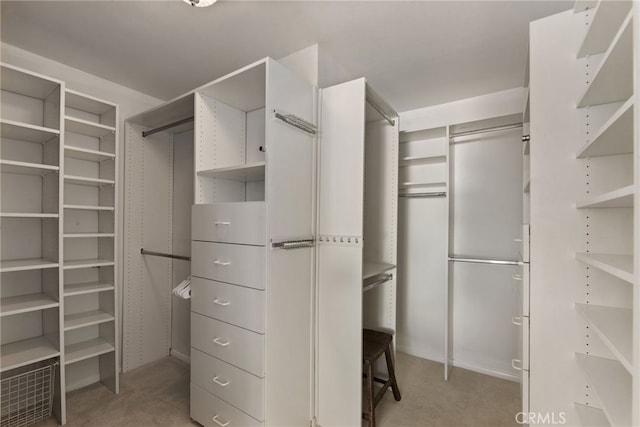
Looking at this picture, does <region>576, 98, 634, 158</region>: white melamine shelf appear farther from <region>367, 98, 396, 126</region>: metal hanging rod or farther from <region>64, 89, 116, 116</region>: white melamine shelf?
<region>64, 89, 116, 116</region>: white melamine shelf

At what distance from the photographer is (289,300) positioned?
1.69m

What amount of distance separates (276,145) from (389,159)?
39.3 inches

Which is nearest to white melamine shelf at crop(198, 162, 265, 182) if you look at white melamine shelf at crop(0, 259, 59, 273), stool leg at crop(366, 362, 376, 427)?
white melamine shelf at crop(0, 259, 59, 273)

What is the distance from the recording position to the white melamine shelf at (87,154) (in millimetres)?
2070

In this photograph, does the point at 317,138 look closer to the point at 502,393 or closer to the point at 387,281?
→ the point at 387,281

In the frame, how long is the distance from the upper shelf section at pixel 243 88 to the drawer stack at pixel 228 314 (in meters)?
0.72

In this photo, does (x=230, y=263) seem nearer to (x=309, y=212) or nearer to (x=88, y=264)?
(x=309, y=212)

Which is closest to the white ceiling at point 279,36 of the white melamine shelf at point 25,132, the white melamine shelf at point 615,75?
the white melamine shelf at point 25,132

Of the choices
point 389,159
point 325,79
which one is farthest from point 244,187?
point 389,159

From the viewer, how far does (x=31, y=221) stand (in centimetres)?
208

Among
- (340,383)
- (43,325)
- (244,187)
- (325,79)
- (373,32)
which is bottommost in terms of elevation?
(340,383)

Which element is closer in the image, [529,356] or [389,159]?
[529,356]

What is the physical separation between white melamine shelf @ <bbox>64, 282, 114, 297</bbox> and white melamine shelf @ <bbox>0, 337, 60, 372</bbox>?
1.15ft

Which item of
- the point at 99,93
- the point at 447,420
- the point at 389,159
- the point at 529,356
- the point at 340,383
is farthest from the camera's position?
the point at 99,93
